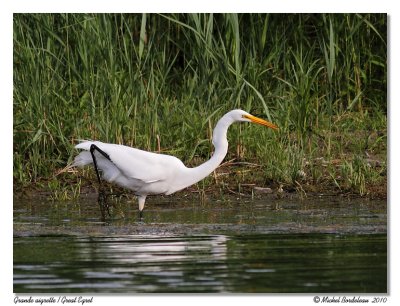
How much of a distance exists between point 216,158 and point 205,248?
6.28ft

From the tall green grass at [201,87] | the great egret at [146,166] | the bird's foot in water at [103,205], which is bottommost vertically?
the bird's foot in water at [103,205]

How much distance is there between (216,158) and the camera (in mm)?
8914

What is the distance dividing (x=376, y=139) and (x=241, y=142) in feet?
4.68

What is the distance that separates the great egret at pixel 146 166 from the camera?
8711mm

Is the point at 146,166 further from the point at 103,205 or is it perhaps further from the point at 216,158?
the point at 216,158

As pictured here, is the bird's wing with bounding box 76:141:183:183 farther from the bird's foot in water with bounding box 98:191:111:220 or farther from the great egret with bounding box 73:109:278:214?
the bird's foot in water with bounding box 98:191:111:220

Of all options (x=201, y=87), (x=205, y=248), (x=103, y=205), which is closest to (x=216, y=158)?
(x=103, y=205)

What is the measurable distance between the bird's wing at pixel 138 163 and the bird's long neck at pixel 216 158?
185 mm

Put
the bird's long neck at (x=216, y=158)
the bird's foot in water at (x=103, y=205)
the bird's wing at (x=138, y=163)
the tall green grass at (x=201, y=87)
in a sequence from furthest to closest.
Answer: the tall green grass at (x=201, y=87), the bird's long neck at (x=216, y=158), the bird's wing at (x=138, y=163), the bird's foot in water at (x=103, y=205)

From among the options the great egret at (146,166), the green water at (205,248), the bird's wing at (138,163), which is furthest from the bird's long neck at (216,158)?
Answer: the green water at (205,248)

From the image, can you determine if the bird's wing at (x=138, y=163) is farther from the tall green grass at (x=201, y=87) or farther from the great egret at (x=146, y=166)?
the tall green grass at (x=201, y=87)

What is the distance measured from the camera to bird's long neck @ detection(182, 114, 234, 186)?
891 centimetres
